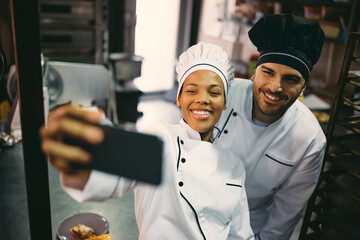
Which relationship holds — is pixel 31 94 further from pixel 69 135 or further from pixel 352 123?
pixel 352 123

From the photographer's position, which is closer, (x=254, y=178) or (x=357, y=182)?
(x=357, y=182)

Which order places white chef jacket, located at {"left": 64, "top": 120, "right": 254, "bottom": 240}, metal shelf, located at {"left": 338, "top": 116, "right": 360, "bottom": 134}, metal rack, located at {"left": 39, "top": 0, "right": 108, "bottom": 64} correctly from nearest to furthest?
white chef jacket, located at {"left": 64, "top": 120, "right": 254, "bottom": 240}
metal shelf, located at {"left": 338, "top": 116, "right": 360, "bottom": 134}
metal rack, located at {"left": 39, "top": 0, "right": 108, "bottom": 64}

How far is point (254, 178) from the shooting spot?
1.79m

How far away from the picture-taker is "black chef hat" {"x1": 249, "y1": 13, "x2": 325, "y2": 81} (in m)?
1.42

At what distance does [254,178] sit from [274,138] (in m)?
0.24

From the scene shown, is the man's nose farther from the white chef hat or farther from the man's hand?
the man's hand

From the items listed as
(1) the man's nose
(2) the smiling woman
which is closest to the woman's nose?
(2) the smiling woman

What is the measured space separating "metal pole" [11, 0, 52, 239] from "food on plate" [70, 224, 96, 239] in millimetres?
542

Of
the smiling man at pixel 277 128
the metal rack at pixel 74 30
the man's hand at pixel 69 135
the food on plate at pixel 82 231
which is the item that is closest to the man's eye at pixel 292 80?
the smiling man at pixel 277 128

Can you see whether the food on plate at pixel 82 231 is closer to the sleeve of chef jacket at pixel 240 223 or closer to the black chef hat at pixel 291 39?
the sleeve of chef jacket at pixel 240 223

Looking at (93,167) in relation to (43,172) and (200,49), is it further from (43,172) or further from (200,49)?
(200,49)

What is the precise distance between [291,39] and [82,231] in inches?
48.9

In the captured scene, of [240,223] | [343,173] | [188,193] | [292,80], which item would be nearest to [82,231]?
[188,193]

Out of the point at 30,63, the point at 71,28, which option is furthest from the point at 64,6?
the point at 30,63
